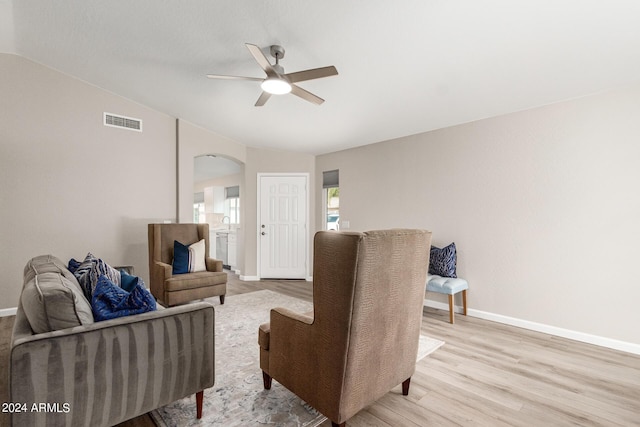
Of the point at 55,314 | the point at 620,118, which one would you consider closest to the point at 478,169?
the point at 620,118

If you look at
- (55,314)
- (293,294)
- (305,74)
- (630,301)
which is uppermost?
(305,74)

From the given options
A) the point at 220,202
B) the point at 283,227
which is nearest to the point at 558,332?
the point at 283,227

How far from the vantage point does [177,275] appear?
155 inches

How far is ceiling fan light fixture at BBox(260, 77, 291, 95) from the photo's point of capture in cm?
255

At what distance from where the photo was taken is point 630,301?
2795mm

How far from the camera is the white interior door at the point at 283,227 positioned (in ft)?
19.4

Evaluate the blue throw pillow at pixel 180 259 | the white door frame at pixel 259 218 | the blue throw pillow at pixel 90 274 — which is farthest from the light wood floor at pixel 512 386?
the white door frame at pixel 259 218

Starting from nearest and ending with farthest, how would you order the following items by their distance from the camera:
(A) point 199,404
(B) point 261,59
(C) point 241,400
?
(A) point 199,404 → (C) point 241,400 → (B) point 261,59

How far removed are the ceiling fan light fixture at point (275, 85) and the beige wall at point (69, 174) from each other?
2.78 metres

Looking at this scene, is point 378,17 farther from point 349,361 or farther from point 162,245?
point 162,245

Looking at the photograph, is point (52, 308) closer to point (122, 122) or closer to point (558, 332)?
point (122, 122)

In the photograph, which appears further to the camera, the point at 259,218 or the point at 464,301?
the point at 259,218

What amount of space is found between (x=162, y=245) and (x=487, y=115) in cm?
457

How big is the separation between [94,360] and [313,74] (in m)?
2.37
